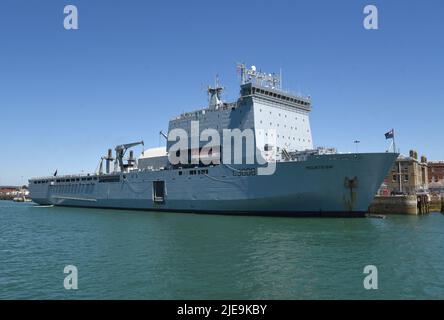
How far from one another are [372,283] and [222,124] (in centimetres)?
2361

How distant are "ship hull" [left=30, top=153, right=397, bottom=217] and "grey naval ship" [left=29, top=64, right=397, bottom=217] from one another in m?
0.06

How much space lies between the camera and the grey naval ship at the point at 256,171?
2622cm

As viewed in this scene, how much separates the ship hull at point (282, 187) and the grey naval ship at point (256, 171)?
6 cm

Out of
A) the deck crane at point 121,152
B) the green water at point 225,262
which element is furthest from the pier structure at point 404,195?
the deck crane at point 121,152

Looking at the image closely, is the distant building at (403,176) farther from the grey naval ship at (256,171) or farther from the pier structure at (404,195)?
the grey naval ship at (256,171)

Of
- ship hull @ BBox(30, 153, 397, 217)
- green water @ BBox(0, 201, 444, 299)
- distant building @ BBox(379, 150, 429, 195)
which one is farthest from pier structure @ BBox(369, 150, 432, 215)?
green water @ BBox(0, 201, 444, 299)

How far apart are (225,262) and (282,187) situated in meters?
14.7

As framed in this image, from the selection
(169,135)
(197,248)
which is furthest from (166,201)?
(197,248)

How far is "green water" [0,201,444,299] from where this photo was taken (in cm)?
1047

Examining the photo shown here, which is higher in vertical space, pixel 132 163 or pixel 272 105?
pixel 272 105

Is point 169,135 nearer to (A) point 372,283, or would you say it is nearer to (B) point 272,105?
(B) point 272,105

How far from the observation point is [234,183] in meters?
29.9

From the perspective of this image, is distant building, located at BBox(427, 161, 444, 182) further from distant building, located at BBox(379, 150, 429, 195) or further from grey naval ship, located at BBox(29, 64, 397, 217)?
grey naval ship, located at BBox(29, 64, 397, 217)
